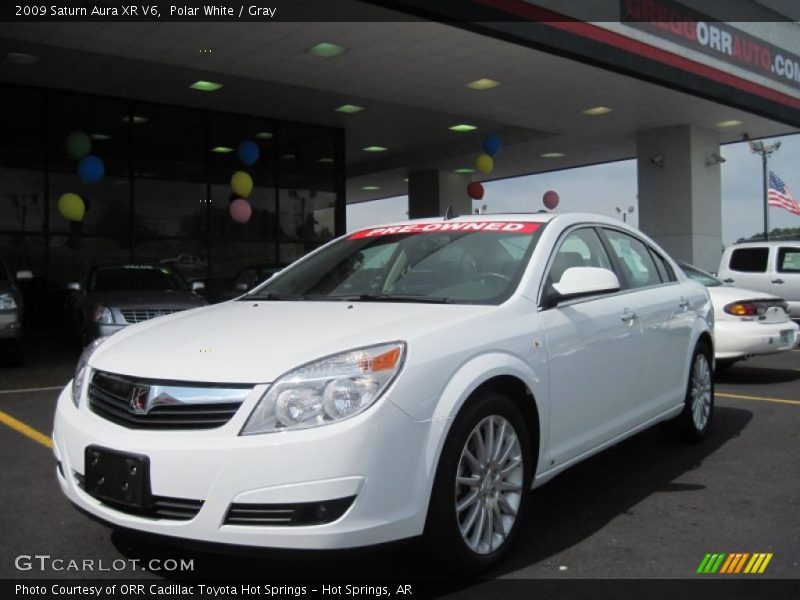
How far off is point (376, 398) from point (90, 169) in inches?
530

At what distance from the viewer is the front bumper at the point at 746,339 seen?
809cm

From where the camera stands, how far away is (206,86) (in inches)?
584

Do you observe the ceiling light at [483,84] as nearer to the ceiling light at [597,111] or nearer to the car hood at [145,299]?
the ceiling light at [597,111]

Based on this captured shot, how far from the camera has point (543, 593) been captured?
9.98 feet

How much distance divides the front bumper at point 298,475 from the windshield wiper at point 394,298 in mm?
Result: 936

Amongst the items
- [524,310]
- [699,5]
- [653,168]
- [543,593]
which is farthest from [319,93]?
[543,593]

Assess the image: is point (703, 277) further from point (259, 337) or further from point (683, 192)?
point (683, 192)

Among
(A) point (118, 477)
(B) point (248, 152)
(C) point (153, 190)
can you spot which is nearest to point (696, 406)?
(A) point (118, 477)

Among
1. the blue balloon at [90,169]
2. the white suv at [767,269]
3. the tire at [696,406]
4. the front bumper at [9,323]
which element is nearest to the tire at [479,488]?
the tire at [696,406]

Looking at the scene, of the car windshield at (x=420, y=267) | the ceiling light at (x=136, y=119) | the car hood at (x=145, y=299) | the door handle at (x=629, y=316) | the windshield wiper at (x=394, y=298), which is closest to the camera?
the windshield wiper at (x=394, y=298)

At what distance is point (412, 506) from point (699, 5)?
14.8m

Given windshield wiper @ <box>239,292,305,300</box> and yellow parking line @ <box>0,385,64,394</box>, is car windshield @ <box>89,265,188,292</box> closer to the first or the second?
yellow parking line @ <box>0,385,64,394</box>

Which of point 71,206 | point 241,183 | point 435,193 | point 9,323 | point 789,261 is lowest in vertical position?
point 9,323

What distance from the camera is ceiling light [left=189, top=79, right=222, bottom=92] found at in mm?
14523
